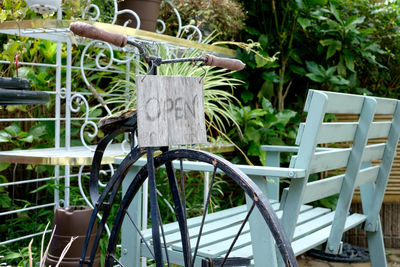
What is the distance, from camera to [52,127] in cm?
304

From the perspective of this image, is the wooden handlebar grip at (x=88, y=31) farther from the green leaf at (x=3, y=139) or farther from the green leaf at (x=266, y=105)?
the green leaf at (x=266, y=105)

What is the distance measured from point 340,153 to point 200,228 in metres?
0.80

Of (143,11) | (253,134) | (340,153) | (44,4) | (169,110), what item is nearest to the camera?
(169,110)

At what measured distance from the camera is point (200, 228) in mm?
1451

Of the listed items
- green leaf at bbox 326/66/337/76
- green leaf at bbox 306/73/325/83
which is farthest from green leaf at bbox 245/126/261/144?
green leaf at bbox 326/66/337/76

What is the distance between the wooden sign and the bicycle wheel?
0.06 meters

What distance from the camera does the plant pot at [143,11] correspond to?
2.95 m

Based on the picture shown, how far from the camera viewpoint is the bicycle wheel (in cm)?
124

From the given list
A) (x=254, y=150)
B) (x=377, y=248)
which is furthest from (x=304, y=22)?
(x=377, y=248)

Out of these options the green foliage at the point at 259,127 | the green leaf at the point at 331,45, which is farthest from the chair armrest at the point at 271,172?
A: the green leaf at the point at 331,45

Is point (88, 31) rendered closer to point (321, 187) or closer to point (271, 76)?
point (321, 187)

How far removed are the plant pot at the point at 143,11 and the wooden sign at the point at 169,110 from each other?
5.45 ft

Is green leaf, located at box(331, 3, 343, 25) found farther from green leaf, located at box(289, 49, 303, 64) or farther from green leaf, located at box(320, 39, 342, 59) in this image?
green leaf, located at box(289, 49, 303, 64)

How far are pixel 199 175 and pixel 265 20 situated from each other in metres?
1.25
